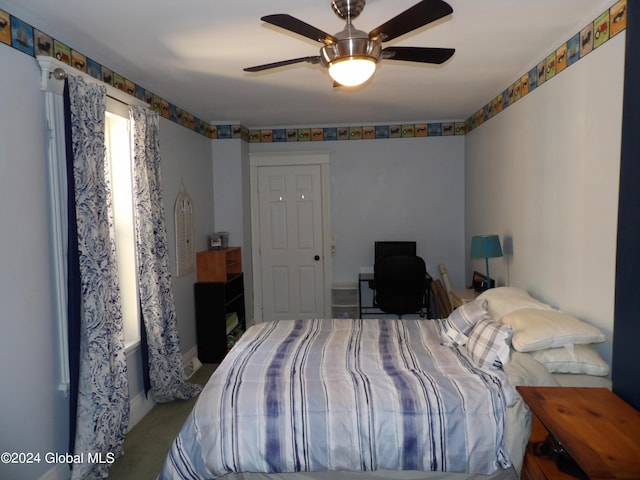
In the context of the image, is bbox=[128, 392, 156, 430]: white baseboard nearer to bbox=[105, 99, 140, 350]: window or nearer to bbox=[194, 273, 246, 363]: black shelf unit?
bbox=[105, 99, 140, 350]: window

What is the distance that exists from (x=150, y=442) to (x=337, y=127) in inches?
144

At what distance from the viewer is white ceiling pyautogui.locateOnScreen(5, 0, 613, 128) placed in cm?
211

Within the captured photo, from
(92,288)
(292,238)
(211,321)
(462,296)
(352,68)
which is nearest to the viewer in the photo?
(352,68)

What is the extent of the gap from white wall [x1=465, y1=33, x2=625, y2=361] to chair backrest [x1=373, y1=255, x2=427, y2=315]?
0.70 meters

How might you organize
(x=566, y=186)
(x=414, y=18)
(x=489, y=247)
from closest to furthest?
1. (x=414, y=18)
2. (x=566, y=186)
3. (x=489, y=247)

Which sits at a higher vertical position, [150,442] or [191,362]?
[191,362]


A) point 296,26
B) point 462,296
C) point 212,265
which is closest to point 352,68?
point 296,26

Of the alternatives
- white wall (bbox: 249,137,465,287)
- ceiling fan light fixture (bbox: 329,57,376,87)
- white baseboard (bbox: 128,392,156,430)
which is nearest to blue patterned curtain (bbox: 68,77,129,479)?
white baseboard (bbox: 128,392,156,430)

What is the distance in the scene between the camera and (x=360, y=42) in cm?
168

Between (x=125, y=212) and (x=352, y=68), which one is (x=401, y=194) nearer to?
(x=125, y=212)

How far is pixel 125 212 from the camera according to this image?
3055mm

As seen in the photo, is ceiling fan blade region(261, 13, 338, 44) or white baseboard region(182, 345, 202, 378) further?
white baseboard region(182, 345, 202, 378)

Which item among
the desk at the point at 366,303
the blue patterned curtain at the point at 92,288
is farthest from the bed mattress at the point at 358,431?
the desk at the point at 366,303

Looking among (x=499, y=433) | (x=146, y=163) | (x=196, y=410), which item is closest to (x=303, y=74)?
(x=146, y=163)
